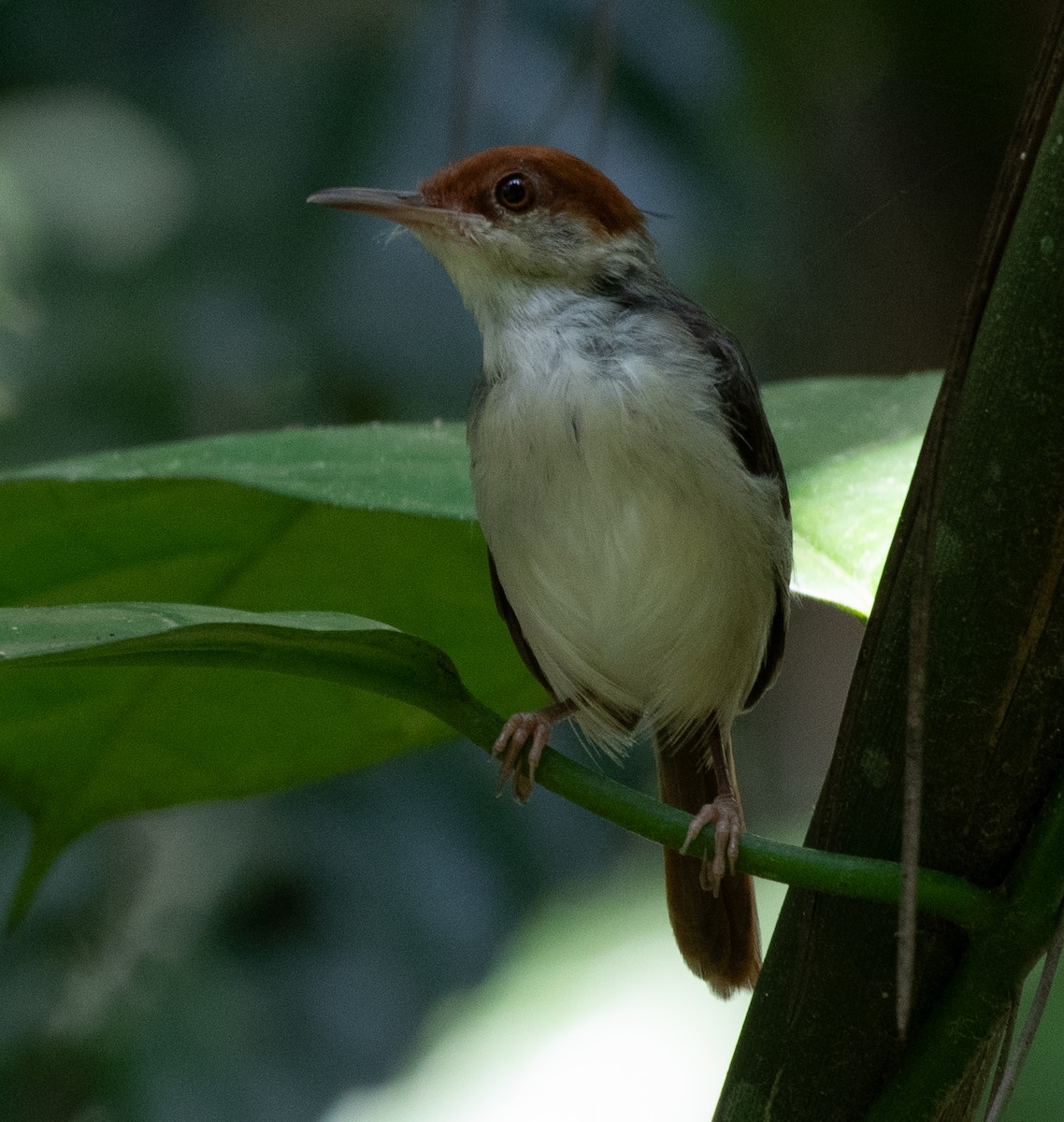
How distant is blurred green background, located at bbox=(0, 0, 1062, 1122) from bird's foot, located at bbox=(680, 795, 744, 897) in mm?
1439

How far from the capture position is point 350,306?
12.9ft

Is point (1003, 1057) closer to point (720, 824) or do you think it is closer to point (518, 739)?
point (720, 824)

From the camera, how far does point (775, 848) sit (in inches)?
41.4

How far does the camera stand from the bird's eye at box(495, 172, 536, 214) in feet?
8.04

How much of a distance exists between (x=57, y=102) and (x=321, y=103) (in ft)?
2.62

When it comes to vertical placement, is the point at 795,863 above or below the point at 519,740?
above

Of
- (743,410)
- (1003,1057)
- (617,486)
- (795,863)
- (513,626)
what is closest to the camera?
(795,863)

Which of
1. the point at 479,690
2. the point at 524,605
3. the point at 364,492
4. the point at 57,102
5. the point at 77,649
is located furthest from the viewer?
the point at 57,102

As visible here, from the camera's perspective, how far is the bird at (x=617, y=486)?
1.98 m

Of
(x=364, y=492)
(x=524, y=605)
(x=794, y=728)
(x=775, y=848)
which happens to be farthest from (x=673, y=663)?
(x=794, y=728)

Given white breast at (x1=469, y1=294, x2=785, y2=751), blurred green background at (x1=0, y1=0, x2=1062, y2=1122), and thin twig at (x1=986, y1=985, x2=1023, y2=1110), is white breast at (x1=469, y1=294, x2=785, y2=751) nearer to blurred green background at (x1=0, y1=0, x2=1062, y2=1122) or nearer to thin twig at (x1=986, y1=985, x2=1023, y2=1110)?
thin twig at (x1=986, y1=985, x2=1023, y2=1110)

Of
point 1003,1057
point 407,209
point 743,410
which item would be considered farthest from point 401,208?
point 1003,1057

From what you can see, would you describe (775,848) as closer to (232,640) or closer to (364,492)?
(232,640)

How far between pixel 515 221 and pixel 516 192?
2.3 inches
